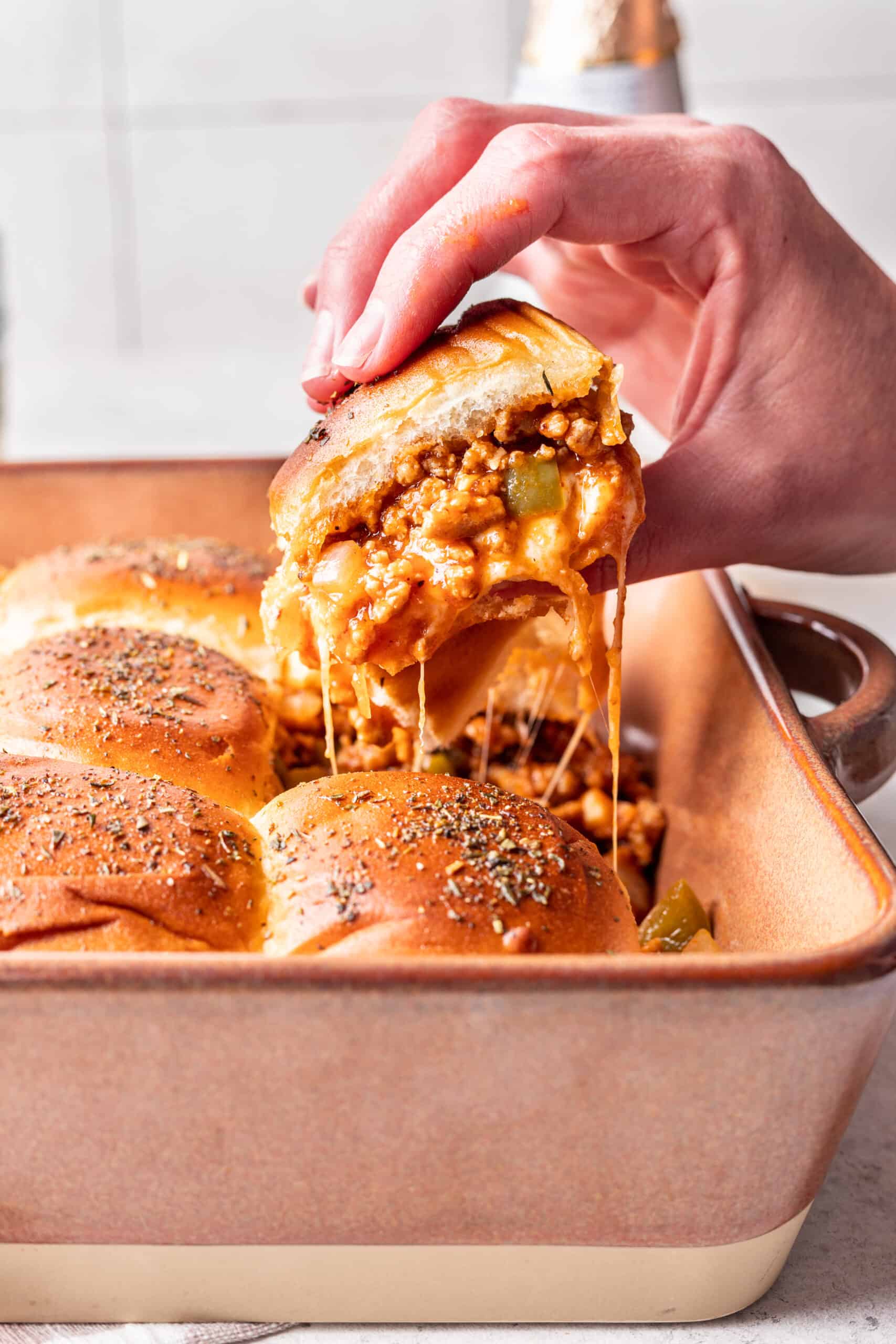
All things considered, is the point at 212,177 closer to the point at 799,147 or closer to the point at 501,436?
the point at 799,147

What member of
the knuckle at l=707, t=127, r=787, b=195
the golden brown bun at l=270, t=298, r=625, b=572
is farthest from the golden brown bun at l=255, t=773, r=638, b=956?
the knuckle at l=707, t=127, r=787, b=195

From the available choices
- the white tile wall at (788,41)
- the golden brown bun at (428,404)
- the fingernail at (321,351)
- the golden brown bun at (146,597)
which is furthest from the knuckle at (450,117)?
the white tile wall at (788,41)

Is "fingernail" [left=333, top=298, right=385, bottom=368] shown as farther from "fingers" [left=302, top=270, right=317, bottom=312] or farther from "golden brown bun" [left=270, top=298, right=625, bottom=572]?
"fingers" [left=302, top=270, right=317, bottom=312]

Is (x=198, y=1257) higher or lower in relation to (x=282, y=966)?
lower

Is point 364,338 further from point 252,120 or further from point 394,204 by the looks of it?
point 252,120

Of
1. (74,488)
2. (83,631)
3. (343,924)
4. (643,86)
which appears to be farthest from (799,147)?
(343,924)

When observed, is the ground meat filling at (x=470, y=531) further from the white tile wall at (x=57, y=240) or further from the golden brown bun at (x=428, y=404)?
the white tile wall at (x=57, y=240)

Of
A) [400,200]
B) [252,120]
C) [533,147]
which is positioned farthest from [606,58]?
[252,120]
